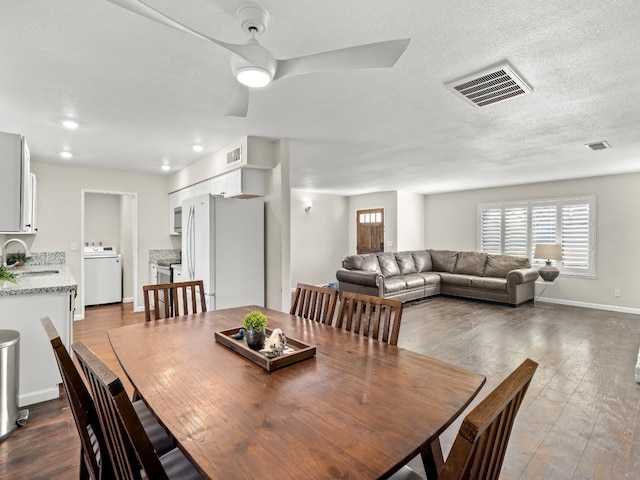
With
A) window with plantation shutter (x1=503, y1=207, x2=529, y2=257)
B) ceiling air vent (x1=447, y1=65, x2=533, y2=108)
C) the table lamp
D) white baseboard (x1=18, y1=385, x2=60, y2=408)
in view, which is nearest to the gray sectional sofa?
the table lamp

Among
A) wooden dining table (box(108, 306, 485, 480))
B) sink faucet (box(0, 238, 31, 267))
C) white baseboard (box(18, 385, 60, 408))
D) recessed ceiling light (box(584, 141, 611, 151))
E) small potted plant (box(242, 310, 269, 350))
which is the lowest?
white baseboard (box(18, 385, 60, 408))

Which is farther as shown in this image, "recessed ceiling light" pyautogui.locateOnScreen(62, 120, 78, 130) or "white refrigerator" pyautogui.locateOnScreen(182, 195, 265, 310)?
"white refrigerator" pyautogui.locateOnScreen(182, 195, 265, 310)

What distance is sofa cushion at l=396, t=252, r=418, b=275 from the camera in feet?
23.5

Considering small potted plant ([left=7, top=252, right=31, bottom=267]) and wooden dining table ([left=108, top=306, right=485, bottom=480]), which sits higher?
small potted plant ([left=7, top=252, right=31, bottom=267])

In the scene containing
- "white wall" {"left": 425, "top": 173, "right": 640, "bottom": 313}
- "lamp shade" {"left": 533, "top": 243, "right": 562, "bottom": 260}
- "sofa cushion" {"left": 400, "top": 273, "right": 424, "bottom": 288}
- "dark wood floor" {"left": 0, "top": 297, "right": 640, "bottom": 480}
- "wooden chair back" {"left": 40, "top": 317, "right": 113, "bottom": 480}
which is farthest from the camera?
"sofa cushion" {"left": 400, "top": 273, "right": 424, "bottom": 288}

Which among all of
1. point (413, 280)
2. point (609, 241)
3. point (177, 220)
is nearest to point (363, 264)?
point (413, 280)

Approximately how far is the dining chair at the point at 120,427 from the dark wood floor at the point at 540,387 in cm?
138

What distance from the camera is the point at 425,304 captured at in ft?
21.2

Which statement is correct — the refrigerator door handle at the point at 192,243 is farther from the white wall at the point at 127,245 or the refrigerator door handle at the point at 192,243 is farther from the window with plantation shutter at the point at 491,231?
the window with plantation shutter at the point at 491,231

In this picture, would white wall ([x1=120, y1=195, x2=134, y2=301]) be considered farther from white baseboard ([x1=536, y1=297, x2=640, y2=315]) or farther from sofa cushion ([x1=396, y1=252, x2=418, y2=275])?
white baseboard ([x1=536, y1=297, x2=640, y2=315])

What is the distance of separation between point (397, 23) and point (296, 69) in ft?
2.03

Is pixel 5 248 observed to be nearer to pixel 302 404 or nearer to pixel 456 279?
pixel 302 404

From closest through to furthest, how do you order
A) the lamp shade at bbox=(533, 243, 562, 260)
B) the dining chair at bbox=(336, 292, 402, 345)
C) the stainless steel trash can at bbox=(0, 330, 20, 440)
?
the dining chair at bbox=(336, 292, 402, 345) < the stainless steel trash can at bbox=(0, 330, 20, 440) < the lamp shade at bbox=(533, 243, 562, 260)

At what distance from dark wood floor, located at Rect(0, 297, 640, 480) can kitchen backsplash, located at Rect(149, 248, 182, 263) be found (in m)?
1.03
